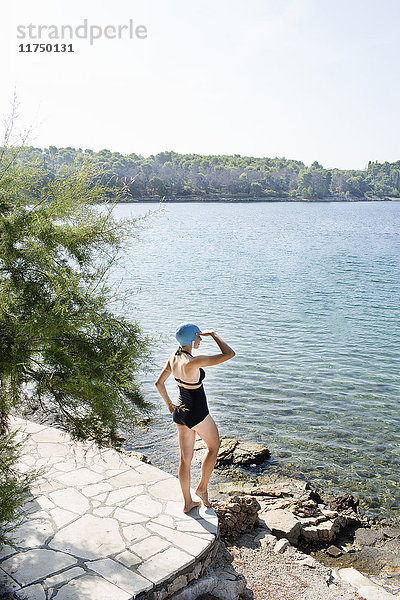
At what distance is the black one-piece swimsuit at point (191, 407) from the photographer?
5.52 m

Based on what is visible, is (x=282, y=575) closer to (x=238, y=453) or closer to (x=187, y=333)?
(x=187, y=333)

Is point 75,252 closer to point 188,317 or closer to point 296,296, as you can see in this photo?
point 188,317

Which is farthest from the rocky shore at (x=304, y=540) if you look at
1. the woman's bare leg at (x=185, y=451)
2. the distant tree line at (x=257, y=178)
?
the distant tree line at (x=257, y=178)

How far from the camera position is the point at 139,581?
4656 mm

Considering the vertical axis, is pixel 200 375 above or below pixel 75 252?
below

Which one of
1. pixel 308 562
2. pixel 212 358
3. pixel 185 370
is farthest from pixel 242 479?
pixel 212 358

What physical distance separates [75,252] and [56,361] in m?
1.17

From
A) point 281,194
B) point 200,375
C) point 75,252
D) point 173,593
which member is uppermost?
point 281,194

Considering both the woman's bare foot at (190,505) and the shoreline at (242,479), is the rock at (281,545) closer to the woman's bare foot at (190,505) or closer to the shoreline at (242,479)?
the woman's bare foot at (190,505)

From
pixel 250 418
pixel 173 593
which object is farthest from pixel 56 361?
pixel 250 418

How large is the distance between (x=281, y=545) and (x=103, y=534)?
2.20 m

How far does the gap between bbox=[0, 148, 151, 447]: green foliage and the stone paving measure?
0.69 m

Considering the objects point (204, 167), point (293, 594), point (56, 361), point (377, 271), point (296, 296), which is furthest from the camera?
point (204, 167)

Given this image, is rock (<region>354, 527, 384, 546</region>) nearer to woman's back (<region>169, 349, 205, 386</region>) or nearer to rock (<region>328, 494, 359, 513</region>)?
rock (<region>328, 494, 359, 513</region>)
